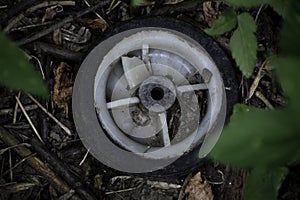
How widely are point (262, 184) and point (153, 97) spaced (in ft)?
2.04

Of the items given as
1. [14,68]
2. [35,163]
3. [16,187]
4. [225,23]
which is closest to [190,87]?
[225,23]

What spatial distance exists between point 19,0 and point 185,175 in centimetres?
103

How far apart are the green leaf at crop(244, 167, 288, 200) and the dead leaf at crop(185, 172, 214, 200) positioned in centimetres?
45

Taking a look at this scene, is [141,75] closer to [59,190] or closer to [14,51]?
[59,190]

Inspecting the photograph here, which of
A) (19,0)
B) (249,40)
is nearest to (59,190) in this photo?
(19,0)

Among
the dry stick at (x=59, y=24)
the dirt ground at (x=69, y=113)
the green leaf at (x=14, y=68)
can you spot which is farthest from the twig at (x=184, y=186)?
the green leaf at (x=14, y=68)

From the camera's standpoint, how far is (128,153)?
7.21 feet

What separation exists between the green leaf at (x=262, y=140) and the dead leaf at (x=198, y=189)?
1019 millimetres

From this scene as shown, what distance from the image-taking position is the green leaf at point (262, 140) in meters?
1.19

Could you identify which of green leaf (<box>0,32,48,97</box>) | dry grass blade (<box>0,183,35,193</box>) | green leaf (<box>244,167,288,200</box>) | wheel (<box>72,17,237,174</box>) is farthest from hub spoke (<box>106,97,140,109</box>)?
green leaf (<box>0,32,48,97</box>)

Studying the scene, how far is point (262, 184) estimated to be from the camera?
1830 millimetres

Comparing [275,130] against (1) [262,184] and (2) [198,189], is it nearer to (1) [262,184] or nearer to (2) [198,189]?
(1) [262,184]

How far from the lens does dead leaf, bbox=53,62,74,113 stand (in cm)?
235

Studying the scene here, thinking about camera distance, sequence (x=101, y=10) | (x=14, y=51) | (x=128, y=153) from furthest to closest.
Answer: (x=101, y=10) < (x=128, y=153) < (x=14, y=51)
